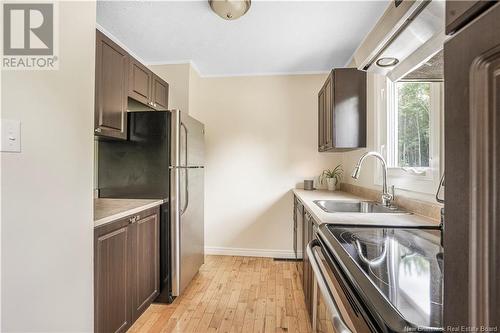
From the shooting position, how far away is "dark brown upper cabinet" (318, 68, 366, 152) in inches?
101

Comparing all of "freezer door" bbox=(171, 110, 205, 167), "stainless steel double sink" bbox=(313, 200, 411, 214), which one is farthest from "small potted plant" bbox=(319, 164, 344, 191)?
"freezer door" bbox=(171, 110, 205, 167)

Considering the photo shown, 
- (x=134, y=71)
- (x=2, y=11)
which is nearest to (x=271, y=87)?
(x=134, y=71)

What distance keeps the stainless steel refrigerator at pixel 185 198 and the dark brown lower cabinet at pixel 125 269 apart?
0.17 meters

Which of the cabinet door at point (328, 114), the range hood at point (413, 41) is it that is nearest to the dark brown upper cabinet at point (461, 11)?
the range hood at point (413, 41)

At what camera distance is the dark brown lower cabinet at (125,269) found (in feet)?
4.95

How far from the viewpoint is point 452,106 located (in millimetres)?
431

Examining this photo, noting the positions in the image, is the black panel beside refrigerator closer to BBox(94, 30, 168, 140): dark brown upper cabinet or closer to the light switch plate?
BBox(94, 30, 168, 140): dark brown upper cabinet

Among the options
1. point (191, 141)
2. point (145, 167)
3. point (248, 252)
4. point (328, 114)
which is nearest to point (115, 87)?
point (145, 167)

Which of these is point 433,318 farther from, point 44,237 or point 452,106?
point 44,237

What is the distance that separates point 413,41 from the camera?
3.14ft

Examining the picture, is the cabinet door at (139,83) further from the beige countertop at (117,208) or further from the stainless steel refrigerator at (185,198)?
the beige countertop at (117,208)

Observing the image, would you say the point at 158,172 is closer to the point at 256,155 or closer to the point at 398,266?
the point at 256,155

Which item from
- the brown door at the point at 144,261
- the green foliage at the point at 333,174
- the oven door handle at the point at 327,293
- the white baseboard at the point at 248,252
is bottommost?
the white baseboard at the point at 248,252

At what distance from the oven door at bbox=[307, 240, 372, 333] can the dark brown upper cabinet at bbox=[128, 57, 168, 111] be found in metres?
2.09
